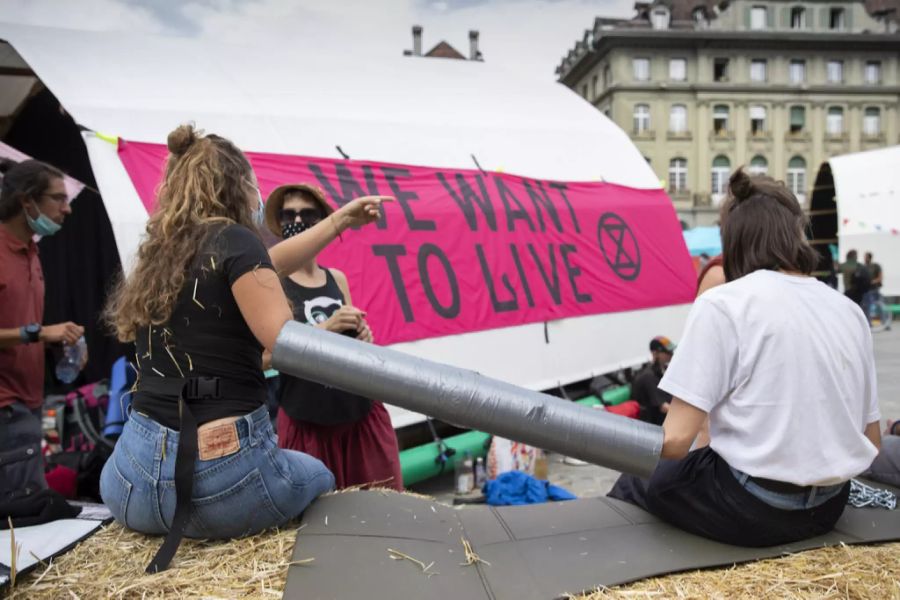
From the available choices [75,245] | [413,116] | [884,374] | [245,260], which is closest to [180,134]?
[245,260]

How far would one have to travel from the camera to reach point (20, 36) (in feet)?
18.1

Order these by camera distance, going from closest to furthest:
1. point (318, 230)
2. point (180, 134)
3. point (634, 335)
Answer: point (180, 134) → point (318, 230) → point (634, 335)

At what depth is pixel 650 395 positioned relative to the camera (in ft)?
22.8

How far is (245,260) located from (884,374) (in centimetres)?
1102

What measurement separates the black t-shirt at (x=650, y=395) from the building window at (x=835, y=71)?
46172 mm

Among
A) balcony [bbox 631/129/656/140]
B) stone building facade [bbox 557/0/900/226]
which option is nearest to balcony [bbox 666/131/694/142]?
stone building facade [bbox 557/0/900/226]

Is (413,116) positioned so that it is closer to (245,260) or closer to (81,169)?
(81,169)

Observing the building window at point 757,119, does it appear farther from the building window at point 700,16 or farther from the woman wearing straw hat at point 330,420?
the woman wearing straw hat at point 330,420

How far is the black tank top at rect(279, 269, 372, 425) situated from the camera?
3111 mm

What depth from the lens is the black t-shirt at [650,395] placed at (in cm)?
682

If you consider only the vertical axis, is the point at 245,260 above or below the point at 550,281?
above

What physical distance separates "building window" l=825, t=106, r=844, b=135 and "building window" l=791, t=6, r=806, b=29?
5982 millimetres

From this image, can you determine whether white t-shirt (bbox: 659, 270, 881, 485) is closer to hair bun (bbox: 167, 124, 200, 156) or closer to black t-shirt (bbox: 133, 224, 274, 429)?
black t-shirt (bbox: 133, 224, 274, 429)

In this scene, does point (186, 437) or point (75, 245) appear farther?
point (75, 245)
